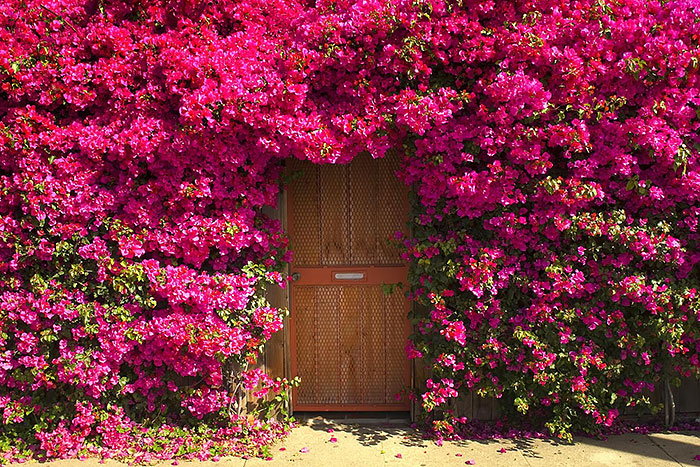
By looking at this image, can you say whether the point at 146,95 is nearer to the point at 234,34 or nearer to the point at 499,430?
the point at 234,34

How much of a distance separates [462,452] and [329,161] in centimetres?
215

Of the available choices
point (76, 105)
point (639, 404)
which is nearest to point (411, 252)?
point (639, 404)

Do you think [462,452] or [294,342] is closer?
[462,452]

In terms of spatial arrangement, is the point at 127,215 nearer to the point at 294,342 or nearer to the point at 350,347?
the point at 294,342

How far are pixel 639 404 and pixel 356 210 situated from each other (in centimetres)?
251

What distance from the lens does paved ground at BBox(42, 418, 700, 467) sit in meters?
3.91

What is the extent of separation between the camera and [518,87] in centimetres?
378

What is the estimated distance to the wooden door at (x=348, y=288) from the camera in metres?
4.65

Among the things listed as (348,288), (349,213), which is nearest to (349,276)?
(348,288)

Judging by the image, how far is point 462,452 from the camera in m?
4.09

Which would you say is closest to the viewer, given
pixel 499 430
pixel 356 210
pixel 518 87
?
pixel 518 87

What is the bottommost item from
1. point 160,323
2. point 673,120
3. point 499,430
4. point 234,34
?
point 499,430

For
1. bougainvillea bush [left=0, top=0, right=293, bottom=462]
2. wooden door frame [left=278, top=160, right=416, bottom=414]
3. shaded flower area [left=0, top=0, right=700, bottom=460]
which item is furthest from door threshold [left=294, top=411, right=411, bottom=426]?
bougainvillea bush [left=0, top=0, right=293, bottom=462]

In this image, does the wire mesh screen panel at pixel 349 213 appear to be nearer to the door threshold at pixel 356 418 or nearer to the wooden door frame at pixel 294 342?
the wooden door frame at pixel 294 342
